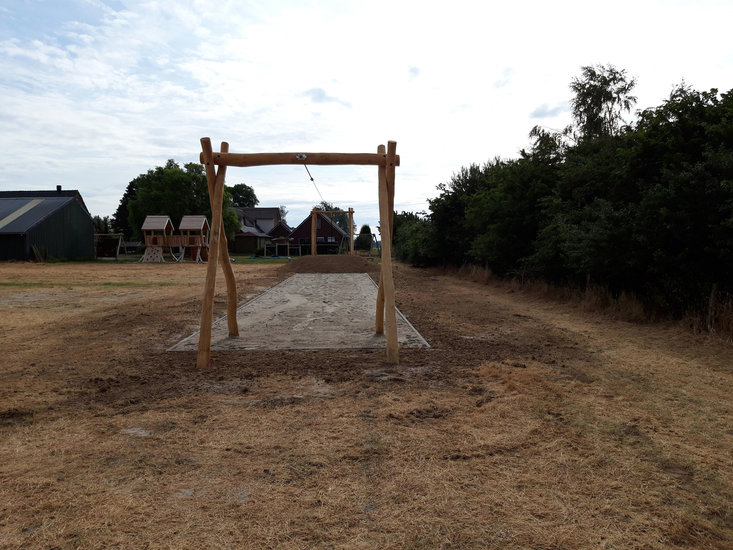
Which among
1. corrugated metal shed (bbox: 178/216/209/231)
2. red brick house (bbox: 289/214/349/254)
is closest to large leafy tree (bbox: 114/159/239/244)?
corrugated metal shed (bbox: 178/216/209/231)

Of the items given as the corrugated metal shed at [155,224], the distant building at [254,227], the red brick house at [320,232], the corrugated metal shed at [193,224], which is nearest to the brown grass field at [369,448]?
the corrugated metal shed at [193,224]

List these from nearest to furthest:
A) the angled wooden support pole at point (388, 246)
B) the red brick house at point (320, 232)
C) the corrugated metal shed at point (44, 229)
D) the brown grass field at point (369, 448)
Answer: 1. the brown grass field at point (369, 448)
2. the angled wooden support pole at point (388, 246)
3. the corrugated metal shed at point (44, 229)
4. the red brick house at point (320, 232)

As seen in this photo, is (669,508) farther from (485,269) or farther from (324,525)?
(485,269)

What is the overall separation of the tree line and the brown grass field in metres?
1.74

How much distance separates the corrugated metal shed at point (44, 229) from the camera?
120 feet

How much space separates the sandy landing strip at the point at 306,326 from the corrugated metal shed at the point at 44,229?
31078mm

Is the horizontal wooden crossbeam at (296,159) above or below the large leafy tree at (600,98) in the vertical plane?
below

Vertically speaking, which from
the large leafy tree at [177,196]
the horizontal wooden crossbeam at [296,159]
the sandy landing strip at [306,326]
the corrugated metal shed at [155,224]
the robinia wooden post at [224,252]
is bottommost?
the sandy landing strip at [306,326]

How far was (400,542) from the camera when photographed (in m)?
2.54

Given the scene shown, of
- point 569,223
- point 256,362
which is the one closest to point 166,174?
point 569,223

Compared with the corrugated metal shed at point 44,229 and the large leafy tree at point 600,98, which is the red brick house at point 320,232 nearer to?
the corrugated metal shed at point 44,229

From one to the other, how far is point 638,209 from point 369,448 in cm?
760

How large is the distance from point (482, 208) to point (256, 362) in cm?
1401

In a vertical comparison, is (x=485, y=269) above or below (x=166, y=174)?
below
